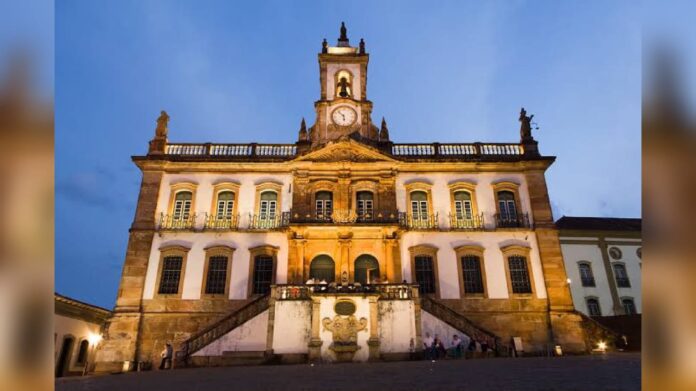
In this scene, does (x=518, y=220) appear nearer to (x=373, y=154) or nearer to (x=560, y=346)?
(x=560, y=346)

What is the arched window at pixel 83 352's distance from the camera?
24.7 m

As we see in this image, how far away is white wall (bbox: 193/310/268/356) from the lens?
1828 cm

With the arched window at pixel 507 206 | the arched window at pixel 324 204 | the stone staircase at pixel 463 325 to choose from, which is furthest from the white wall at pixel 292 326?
the arched window at pixel 507 206

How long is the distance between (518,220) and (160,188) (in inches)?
745

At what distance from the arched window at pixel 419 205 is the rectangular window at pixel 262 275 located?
7.88m

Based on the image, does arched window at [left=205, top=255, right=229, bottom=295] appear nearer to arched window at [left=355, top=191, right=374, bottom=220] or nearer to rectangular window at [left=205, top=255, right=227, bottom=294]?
rectangular window at [left=205, top=255, right=227, bottom=294]

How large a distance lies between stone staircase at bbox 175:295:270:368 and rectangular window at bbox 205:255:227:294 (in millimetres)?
3202

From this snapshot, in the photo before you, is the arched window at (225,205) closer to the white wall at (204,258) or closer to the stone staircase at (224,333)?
the white wall at (204,258)

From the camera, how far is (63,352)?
23.2m

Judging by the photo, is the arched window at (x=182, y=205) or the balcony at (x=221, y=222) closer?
the balcony at (x=221, y=222)

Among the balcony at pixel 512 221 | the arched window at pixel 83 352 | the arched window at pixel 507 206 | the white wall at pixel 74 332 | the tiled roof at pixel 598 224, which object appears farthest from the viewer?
the tiled roof at pixel 598 224

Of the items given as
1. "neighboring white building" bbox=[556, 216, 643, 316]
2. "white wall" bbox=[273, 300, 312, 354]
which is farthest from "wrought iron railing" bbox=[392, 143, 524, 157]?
"white wall" bbox=[273, 300, 312, 354]

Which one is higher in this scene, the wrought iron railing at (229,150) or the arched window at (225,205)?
the wrought iron railing at (229,150)
